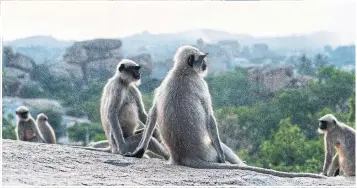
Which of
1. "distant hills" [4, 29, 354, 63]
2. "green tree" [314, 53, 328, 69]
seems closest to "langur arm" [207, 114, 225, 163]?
"distant hills" [4, 29, 354, 63]

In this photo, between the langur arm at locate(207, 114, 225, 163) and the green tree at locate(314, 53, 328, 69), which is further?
the green tree at locate(314, 53, 328, 69)

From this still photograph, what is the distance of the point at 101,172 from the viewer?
4.12 metres

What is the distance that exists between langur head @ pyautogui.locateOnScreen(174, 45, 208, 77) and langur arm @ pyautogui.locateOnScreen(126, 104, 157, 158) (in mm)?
397

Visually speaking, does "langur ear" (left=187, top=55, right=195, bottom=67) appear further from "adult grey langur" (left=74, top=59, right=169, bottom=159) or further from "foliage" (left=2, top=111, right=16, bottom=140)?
"foliage" (left=2, top=111, right=16, bottom=140)

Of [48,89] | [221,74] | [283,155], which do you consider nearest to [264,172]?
[283,155]

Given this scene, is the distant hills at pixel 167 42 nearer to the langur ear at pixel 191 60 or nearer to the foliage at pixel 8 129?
the foliage at pixel 8 129

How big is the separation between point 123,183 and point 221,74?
2400 cm

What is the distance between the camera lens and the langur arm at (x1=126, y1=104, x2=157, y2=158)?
199 inches

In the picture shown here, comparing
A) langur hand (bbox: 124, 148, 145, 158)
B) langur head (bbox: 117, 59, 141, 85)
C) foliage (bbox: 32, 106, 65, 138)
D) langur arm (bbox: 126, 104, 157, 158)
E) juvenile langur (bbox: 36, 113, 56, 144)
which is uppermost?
langur head (bbox: 117, 59, 141, 85)

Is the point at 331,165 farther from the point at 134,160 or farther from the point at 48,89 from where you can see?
the point at 48,89

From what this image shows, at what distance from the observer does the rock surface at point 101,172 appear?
12.1 feet

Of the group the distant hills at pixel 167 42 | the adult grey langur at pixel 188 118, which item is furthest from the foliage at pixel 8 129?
the adult grey langur at pixel 188 118

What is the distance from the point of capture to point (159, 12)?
2895 cm

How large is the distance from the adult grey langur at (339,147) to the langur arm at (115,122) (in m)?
1.81
